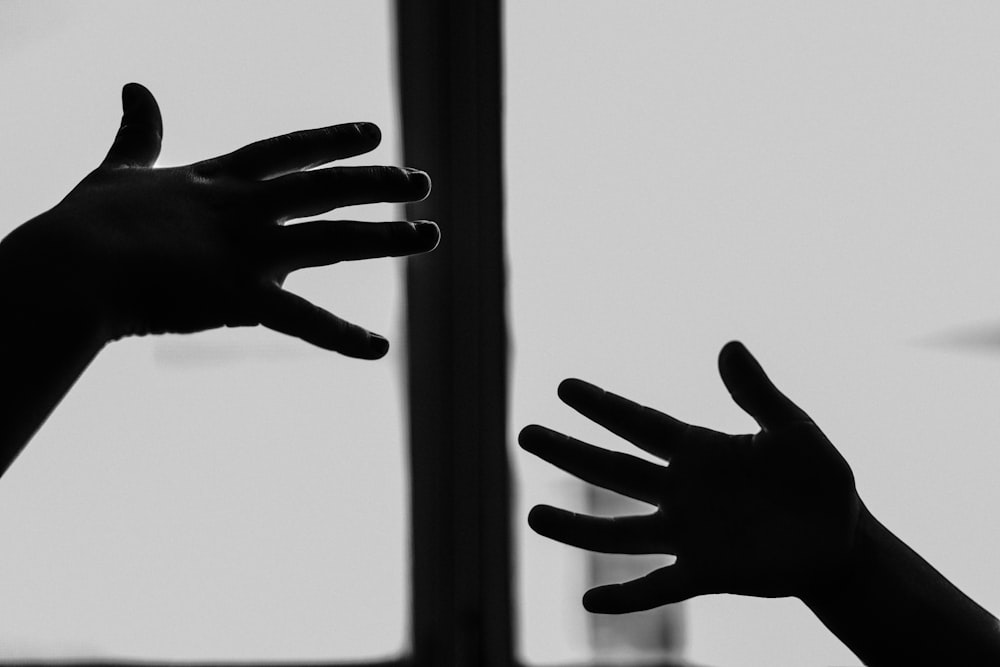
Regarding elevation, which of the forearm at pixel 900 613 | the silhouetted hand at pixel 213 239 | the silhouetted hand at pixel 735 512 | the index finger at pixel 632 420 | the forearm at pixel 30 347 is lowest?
the forearm at pixel 900 613

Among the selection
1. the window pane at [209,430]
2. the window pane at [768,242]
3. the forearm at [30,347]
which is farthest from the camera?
the window pane at [209,430]

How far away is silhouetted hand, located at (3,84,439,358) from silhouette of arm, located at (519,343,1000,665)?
0.69 ft

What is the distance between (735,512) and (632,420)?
0.30 ft

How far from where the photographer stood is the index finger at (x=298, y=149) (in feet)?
1.89

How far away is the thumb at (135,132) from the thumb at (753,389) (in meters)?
0.44

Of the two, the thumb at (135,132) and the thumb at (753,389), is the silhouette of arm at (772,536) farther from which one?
the thumb at (135,132)

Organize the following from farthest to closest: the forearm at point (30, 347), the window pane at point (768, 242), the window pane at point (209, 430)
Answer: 1. the window pane at point (209, 430)
2. the window pane at point (768, 242)
3. the forearm at point (30, 347)

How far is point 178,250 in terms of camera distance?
54 cm

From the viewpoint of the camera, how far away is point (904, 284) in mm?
831

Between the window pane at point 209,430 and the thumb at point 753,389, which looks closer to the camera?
the thumb at point 753,389

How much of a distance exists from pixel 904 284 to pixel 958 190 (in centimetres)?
10

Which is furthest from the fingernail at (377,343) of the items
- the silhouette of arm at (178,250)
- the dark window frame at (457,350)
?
the dark window frame at (457,350)

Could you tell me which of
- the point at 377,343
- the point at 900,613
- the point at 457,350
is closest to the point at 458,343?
the point at 457,350

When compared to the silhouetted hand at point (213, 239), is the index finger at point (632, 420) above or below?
below
